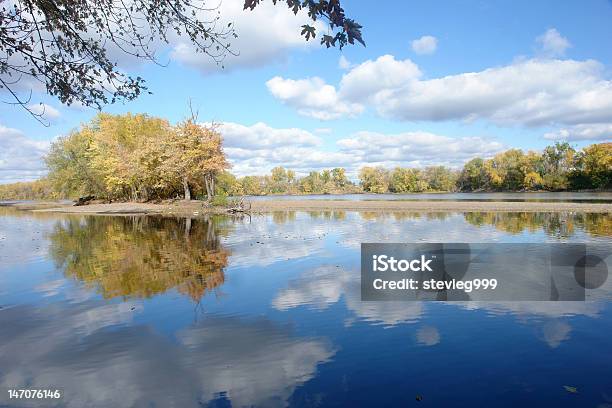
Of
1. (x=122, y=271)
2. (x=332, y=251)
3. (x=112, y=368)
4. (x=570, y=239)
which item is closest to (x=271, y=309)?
(x=112, y=368)

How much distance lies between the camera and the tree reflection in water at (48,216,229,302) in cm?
1220

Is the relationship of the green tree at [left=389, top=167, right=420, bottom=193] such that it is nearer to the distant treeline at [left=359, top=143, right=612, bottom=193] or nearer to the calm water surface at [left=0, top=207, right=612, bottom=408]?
the distant treeline at [left=359, top=143, right=612, bottom=193]

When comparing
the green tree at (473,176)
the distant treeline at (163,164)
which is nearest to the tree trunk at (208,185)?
the distant treeline at (163,164)

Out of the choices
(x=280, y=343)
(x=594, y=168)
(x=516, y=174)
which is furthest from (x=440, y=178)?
(x=280, y=343)

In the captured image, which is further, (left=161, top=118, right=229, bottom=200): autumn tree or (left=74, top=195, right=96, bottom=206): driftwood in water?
(left=74, top=195, right=96, bottom=206): driftwood in water

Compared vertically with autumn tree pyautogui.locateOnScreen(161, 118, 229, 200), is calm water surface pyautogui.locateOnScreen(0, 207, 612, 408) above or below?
below

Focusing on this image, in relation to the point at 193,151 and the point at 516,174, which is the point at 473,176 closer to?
the point at 516,174

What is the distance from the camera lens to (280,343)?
771 cm

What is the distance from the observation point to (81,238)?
24.9 meters

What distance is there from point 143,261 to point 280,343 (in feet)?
35.2

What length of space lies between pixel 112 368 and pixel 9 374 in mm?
1674

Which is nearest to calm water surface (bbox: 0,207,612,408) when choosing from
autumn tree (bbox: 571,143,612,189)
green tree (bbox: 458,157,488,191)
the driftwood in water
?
the driftwood in water

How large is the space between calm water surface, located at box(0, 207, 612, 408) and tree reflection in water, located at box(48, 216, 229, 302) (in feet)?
0.41

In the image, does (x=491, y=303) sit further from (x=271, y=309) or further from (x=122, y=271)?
(x=122, y=271)
